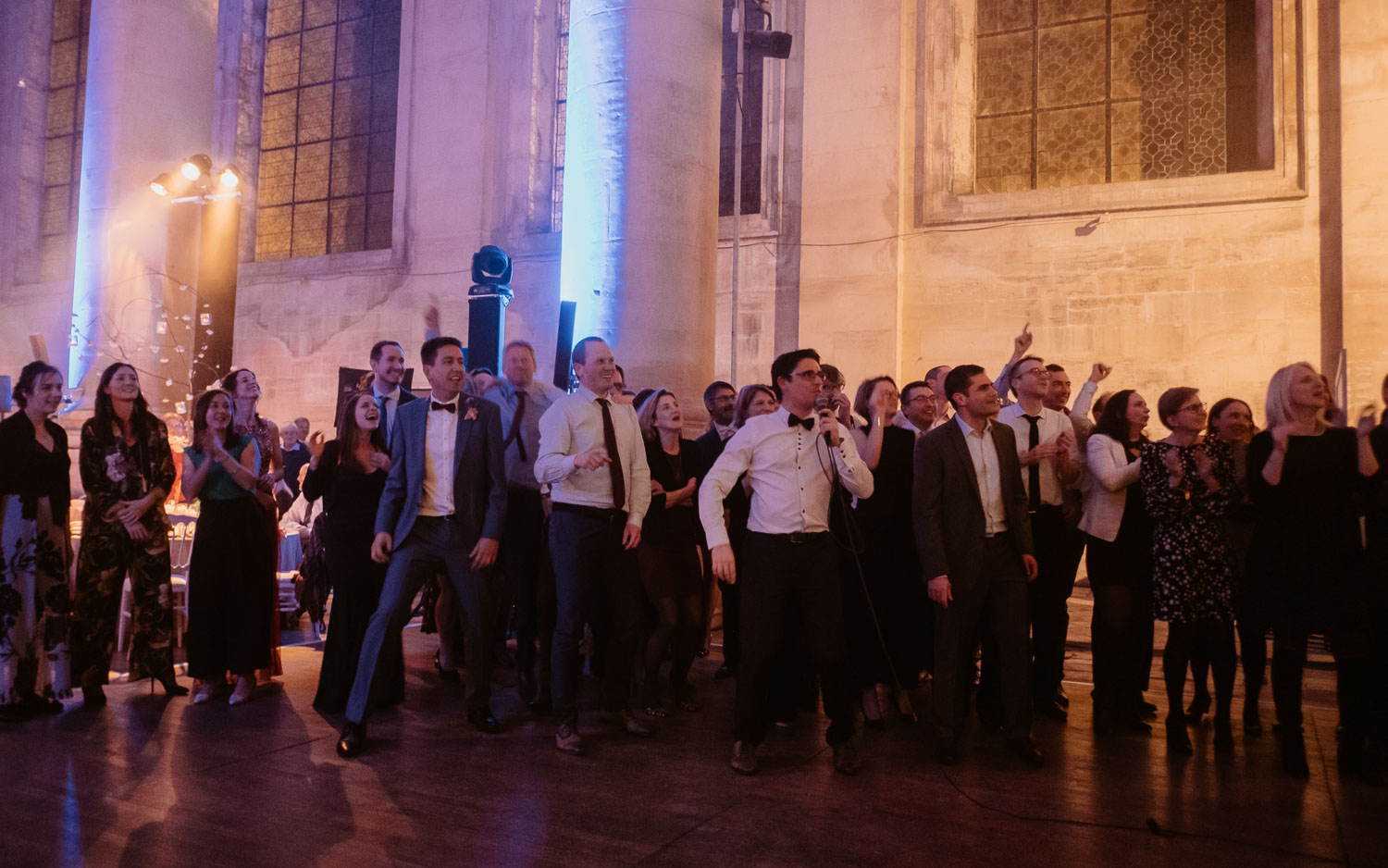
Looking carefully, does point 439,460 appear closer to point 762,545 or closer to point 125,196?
point 762,545

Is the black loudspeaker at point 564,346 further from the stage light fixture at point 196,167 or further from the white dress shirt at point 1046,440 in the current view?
the stage light fixture at point 196,167

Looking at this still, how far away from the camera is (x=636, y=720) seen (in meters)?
5.01

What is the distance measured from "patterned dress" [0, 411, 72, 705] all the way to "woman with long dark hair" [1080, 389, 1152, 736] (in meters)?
5.41

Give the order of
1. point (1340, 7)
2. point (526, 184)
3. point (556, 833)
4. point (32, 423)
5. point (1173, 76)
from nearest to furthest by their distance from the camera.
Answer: point (556, 833) → point (32, 423) → point (1340, 7) → point (1173, 76) → point (526, 184)

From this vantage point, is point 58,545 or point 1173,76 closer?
point 58,545

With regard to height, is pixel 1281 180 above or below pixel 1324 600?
above

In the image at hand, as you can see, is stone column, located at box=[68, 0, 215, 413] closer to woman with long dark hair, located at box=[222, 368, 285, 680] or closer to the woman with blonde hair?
woman with long dark hair, located at box=[222, 368, 285, 680]

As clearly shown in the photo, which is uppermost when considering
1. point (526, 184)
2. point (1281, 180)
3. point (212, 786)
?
point (526, 184)

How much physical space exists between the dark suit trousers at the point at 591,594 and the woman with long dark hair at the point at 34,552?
2.79 meters

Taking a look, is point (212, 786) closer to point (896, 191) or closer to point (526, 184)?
point (896, 191)

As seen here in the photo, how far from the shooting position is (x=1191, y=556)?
482 cm

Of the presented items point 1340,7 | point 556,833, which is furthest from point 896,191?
point 556,833

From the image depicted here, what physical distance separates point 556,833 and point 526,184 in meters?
11.5

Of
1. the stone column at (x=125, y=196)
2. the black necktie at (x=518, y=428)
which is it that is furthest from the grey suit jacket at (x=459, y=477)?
the stone column at (x=125, y=196)
